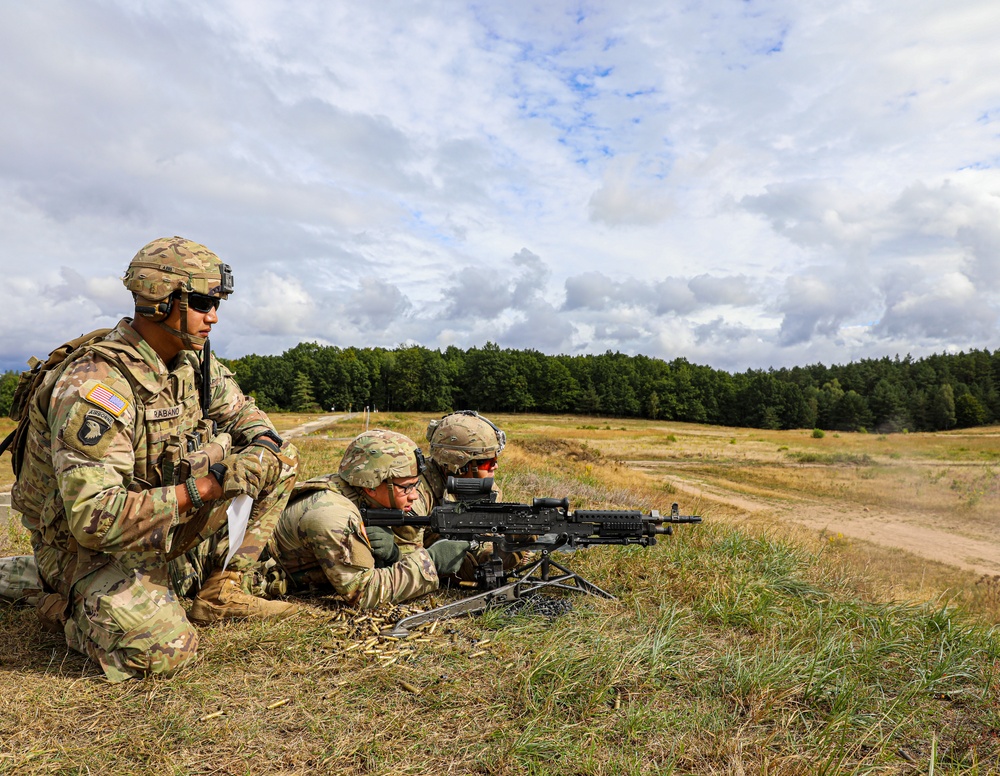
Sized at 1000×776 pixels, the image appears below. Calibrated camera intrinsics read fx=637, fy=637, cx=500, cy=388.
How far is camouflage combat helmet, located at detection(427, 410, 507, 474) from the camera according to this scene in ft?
18.7

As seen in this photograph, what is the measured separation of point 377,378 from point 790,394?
57388 mm

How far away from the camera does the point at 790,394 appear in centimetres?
8894

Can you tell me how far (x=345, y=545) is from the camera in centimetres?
454

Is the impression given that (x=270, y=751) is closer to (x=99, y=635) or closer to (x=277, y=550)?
(x=99, y=635)

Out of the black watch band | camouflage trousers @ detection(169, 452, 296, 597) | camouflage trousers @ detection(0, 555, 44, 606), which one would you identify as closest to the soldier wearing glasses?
camouflage trousers @ detection(169, 452, 296, 597)

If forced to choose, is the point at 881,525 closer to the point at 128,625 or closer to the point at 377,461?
the point at 377,461

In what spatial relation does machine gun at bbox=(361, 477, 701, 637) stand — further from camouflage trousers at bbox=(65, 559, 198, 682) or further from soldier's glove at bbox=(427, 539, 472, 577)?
camouflage trousers at bbox=(65, 559, 198, 682)

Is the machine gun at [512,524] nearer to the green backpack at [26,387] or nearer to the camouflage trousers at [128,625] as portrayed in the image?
the camouflage trousers at [128,625]

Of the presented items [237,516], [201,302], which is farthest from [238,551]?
[201,302]

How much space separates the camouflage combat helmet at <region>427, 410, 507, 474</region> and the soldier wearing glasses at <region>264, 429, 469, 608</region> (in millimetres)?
448

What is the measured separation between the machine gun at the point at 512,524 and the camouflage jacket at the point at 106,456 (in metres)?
1.47

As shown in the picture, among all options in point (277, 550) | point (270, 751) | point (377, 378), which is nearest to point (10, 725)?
point (270, 751)

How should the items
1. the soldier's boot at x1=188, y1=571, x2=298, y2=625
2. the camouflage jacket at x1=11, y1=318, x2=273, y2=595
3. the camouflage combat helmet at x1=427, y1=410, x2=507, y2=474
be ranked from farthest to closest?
the camouflage combat helmet at x1=427, y1=410, x2=507, y2=474
the soldier's boot at x1=188, y1=571, x2=298, y2=625
the camouflage jacket at x1=11, y1=318, x2=273, y2=595

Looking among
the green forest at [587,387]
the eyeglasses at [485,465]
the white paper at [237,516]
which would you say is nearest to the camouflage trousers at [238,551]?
the white paper at [237,516]
